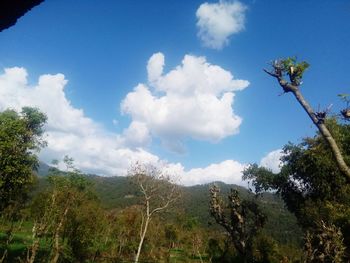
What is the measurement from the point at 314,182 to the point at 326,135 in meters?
39.5

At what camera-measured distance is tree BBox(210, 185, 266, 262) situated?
4291cm

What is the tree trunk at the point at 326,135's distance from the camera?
612 cm

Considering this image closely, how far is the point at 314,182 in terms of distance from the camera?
42.8 m

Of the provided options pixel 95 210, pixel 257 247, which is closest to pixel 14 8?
pixel 95 210

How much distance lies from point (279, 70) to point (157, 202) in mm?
39891

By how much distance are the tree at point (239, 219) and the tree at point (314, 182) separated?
5.37 metres

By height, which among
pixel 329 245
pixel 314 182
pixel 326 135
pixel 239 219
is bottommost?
pixel 329 245

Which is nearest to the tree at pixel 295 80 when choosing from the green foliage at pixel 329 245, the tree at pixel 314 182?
the green foliage at pixel 329 245

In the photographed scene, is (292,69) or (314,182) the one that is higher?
(314,182)

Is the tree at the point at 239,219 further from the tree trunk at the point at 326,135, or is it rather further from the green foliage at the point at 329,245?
the tree trunk at the point at 326,135

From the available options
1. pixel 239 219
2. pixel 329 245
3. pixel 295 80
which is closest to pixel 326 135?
pixel 295 80

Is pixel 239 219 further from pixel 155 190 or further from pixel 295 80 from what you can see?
pixel 295 80

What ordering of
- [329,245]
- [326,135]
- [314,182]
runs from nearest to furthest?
1. [326,135]
2. [329,245]
3. [314,182]

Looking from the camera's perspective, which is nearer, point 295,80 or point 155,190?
point 295,80
